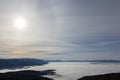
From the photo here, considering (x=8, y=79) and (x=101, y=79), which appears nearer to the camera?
(x=101, y=79)

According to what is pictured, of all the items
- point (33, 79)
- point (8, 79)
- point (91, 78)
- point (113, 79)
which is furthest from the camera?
point (33, 79)

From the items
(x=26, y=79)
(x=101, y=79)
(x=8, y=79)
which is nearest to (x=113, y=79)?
(x=101, y=79)

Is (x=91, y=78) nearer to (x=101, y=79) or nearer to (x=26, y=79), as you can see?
(x=101, y=79)

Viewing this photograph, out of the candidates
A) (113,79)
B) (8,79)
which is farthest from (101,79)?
(8,79)

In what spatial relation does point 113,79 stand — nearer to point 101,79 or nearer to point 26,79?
point 101,79

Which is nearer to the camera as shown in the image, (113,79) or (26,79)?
(113,79)

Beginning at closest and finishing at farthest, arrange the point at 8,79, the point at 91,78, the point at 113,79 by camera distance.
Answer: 1. the point at 113,79
2. the point at 91,78
3. the point at 8,79

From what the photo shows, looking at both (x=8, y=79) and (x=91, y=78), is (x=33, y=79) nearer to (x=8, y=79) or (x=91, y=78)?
(x=8, y=79)

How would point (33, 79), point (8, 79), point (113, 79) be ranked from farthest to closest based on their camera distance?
point (33, 79)
point (8, 79)
point (113, 79)

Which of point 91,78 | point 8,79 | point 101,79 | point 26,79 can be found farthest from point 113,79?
point 26,79

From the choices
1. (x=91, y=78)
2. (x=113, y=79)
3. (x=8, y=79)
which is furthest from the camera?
(x=8, y=79)
